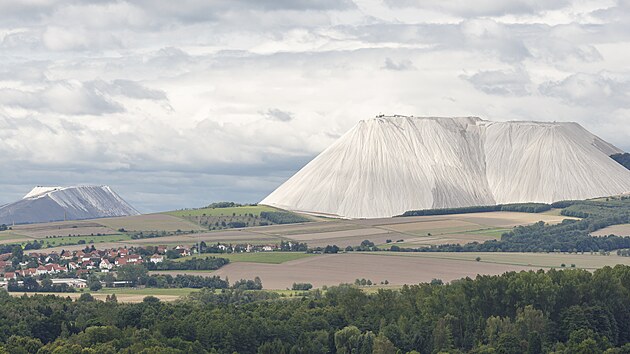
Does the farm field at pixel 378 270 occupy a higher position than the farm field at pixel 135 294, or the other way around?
the farm field at pixel 378 270

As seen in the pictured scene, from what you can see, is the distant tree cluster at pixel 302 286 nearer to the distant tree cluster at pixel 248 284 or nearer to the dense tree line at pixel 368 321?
the distant tree cluster at pixel 248 284

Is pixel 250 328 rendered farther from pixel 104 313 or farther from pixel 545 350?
pixel 545 350

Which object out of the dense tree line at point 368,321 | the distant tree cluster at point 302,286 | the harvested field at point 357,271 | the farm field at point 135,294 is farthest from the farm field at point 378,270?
the dense tree line at point 368,321

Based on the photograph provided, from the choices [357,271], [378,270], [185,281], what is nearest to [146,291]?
[185,281]

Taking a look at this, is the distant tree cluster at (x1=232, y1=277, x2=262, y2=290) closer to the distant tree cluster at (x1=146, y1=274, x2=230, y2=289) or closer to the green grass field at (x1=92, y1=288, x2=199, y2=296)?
the distant tree cluster at (x1=146, y1=274, x2=230, y2=289)

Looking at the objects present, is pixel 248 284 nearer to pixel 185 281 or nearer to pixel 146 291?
pixel 185 281

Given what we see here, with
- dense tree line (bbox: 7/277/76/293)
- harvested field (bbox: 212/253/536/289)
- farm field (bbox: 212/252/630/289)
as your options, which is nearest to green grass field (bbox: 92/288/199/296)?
dense tree line (bbox: 7/277/76/293)

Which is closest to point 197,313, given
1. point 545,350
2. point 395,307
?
point 395,307
